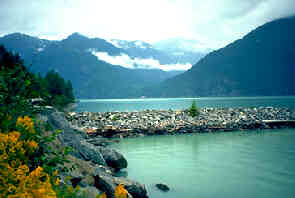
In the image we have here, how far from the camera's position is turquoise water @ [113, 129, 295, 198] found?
12.7 m

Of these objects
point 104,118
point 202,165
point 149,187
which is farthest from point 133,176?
point 104,118

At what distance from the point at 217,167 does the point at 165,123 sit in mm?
21933

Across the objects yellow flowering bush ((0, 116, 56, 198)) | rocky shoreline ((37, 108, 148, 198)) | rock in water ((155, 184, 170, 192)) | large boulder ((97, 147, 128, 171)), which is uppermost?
yellow flowering bush ((0, 116, 56, 198))

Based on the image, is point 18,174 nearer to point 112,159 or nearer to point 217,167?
point 112,159

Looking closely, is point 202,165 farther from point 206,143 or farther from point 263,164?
point 206,143

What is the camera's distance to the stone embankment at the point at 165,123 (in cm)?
3519

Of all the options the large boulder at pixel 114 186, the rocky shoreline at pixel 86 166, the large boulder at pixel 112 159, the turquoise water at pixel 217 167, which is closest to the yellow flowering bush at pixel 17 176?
the rocky shoreline at pixel 86 166

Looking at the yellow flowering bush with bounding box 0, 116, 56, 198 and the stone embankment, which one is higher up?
the yellow flowering bush with bounding box 0, 116, 56, 198

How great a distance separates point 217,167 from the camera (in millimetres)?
17312

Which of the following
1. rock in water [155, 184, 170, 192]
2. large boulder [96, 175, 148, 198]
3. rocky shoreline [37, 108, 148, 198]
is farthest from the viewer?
rock in water [155, 184, 170, 192]

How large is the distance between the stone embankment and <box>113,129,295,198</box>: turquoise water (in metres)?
6.73

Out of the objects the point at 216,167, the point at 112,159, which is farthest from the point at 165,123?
the point at 112,159

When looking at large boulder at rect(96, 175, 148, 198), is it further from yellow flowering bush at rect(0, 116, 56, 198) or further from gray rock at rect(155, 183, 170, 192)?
yellow flowering bush at rect(0, 116, 56, 198)

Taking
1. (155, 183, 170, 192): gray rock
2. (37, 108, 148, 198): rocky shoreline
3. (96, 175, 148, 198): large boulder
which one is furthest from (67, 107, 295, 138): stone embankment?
(96, 175, 148, 198): large boulder
